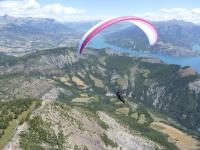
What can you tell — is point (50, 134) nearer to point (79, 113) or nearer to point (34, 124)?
point (34, 124)

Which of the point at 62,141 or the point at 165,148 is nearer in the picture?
the point at 62,141

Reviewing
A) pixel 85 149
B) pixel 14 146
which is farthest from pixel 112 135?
pixel 14 146

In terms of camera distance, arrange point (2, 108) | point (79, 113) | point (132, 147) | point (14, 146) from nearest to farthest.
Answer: point (14, 146) → point (2, 108) → point (79, 113) → point (132, 147)

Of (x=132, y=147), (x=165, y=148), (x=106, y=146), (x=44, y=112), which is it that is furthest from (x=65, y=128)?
(x=165, y=148)

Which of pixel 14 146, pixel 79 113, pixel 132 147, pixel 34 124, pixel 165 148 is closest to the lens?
pixel 14 146

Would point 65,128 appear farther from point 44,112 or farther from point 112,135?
point 112,135

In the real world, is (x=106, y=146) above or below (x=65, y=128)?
below

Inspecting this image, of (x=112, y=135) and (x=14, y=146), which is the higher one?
(x=14, y=146)

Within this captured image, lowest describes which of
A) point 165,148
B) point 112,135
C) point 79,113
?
point 165,148

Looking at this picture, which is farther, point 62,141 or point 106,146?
point 106,146
